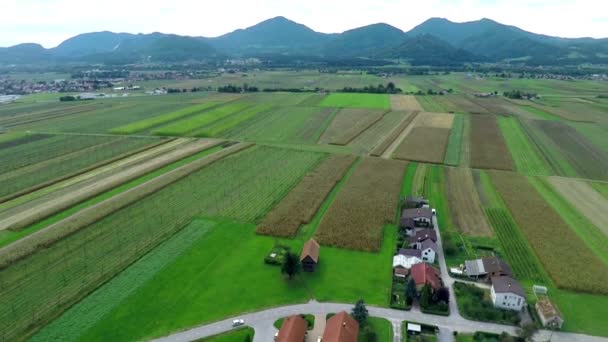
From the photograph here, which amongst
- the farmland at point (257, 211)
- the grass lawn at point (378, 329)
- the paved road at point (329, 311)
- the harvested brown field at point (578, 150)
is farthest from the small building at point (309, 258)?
the harvested brown field at point (578, 150)

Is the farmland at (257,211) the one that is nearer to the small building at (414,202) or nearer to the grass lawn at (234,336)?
the grass lawn at (234,336)

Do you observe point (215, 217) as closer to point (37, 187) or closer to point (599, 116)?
point (37, 187)

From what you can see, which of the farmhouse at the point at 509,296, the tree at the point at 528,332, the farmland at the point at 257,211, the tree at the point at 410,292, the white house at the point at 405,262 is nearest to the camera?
the tree at the point at 528,332

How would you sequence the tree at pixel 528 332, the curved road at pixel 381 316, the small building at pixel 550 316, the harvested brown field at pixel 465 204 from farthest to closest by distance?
the harvested brown field at pixel 465 204 → the small building at pixel 550 316 → the curved road at pixel 381 316 → the tree at pixel 528 332

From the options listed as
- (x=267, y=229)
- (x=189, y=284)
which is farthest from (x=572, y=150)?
(x=189, y=284)

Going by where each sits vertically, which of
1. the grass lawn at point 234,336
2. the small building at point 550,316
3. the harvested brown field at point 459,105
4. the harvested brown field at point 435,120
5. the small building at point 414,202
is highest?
the harvested brown field at point 459,105

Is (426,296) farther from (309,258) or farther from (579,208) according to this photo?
(579,208)

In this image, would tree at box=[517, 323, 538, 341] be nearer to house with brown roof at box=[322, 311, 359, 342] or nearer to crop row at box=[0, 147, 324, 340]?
house with brown roof at box=[322, 311, 359, 342]

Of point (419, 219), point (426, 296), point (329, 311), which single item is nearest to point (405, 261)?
point (426, 296)
